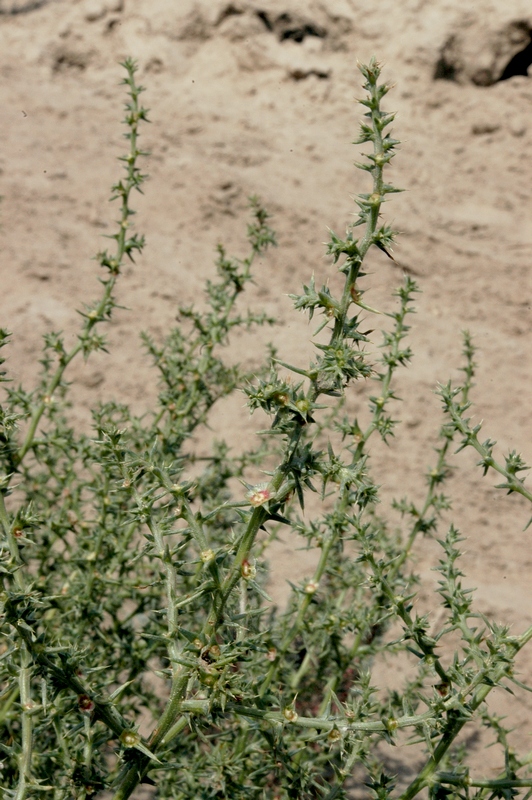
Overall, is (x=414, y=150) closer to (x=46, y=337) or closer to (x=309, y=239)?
(x=309, y=239)

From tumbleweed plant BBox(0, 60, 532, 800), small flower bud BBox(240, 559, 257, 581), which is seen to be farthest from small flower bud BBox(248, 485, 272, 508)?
small flower bud BBox(240, 559, 257, 581)

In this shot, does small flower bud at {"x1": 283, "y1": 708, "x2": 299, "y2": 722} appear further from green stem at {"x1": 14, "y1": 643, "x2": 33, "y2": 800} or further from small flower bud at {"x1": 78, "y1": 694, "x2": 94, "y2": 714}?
green stem at {"x1": 14, "y1": 643, "x2": 33, "y2": 800}

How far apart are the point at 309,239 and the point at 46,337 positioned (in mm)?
3174

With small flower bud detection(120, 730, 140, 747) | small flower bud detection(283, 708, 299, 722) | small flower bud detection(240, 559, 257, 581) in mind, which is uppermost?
small flower bud detection(240, 559, 257, 581)

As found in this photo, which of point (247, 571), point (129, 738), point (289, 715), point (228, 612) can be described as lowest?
point (129, 738)

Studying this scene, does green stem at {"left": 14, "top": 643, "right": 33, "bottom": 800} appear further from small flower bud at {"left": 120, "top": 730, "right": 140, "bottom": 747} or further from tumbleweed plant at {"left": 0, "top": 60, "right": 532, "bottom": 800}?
small flower bud at {"left": 120, "top": 730, "right": 140, "bottom": 747}

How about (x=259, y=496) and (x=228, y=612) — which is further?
(x=228, y=612)

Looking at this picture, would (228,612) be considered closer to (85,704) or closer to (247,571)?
(247,571)

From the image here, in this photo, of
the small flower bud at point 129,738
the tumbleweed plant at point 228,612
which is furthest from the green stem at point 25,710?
the small flower bud at point 129,738

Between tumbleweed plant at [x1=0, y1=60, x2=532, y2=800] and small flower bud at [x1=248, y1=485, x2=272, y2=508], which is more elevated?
small flower bud at [x1=248, y1=485, x2=272, y2=508]

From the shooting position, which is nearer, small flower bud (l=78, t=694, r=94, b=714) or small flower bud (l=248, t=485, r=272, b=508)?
small flower bud (l=248, t=485, r=272, b=508)

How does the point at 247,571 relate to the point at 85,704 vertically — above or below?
above

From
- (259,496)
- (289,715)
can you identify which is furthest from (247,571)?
(289,715)

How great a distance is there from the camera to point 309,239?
5.60 metres
